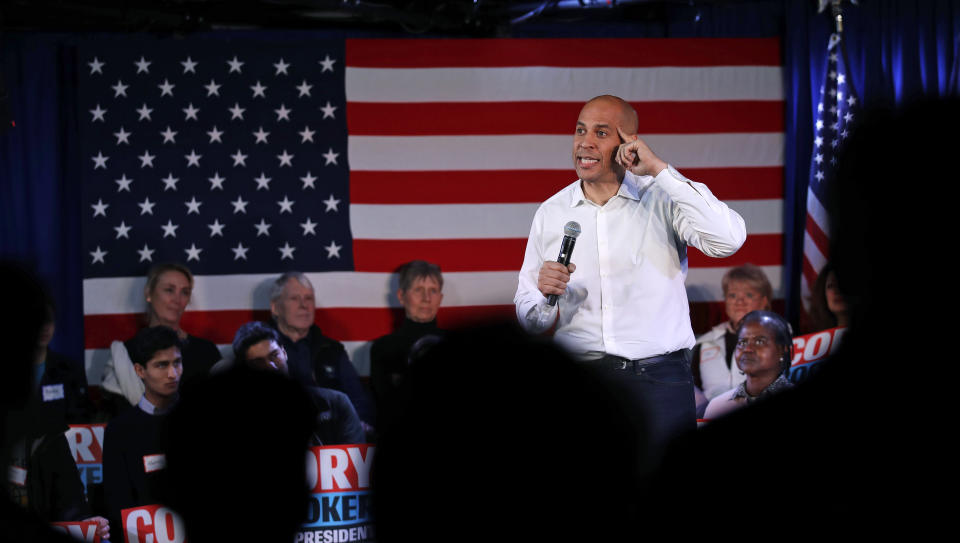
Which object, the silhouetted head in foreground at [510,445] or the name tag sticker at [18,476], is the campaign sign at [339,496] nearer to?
the name tag sticker at [18,476]

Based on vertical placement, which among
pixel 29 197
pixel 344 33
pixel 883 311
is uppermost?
pixel 344 33

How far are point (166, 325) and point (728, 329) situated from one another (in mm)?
2848

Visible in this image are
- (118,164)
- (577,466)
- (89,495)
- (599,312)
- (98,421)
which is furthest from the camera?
(118,164)

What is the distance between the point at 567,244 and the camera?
2.32 meters

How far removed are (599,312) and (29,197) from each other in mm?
3800

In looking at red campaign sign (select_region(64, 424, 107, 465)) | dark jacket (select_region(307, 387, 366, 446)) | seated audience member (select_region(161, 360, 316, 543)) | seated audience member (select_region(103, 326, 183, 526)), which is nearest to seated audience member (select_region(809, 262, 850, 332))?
dark jacket (select_region(307, 387, 366, 446))

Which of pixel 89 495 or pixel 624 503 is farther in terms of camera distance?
pixel 89 495

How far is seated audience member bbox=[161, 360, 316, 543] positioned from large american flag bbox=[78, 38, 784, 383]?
13.5 ft

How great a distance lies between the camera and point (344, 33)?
5.11 m

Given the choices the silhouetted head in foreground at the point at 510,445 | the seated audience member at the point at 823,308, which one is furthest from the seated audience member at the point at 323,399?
the silhouetted head in foreground at the point at 510,445

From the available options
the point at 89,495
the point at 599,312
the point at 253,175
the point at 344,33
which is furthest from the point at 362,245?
the point at 599,312

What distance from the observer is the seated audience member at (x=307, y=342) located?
15.2 ft

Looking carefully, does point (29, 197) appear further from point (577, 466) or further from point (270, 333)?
point (577, 466)

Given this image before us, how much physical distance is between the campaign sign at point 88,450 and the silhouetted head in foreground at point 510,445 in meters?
3.45
